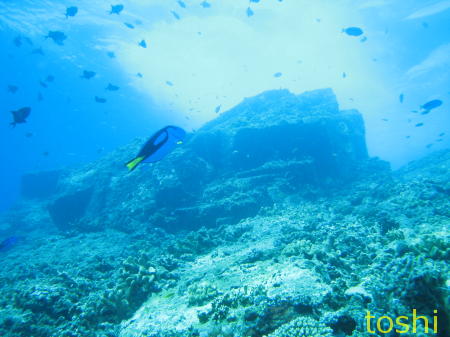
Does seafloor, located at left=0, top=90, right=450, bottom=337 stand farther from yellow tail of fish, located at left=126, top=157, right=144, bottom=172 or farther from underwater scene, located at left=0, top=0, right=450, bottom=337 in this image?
yellow tail of fish, located at left=126, top=157, right=144, bottom=172

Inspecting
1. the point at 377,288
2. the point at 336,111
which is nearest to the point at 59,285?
the point at 377,288

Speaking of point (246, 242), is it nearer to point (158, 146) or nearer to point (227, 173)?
point (227, 173)

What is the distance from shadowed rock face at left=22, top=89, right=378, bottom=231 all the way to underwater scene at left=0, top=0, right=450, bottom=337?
0.10m

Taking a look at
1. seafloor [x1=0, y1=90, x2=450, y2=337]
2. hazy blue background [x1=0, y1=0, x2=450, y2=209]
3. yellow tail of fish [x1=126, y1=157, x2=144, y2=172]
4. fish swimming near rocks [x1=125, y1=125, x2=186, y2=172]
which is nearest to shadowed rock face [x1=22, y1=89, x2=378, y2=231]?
seafloor [x1=0, y1=90, x2=450, y2=337]

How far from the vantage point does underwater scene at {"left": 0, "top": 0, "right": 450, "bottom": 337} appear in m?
3.64

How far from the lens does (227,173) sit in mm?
14961

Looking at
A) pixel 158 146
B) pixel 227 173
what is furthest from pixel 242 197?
pixel 158 146

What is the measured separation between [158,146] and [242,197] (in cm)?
1032

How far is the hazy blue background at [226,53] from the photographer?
82.2ft

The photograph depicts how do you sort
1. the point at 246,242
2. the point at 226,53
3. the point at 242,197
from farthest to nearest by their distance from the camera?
the point at 226,53, the point at 242,197, the point at 246,242

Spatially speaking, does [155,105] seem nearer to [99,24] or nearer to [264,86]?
[264,86]

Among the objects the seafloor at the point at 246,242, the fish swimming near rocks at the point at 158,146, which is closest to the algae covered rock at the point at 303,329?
the seafloor at the point at 246,242

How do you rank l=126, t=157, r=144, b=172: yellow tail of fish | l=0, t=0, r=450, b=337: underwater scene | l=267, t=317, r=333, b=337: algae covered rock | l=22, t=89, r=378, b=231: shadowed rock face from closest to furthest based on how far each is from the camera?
1. l=126, t=157, r=144, b=172: yellow tail of fish
2. l=267, t=317, r=333, b=337: algae covered rock
3. l=0, t=0, r=450, b=337: underwater scene
4. l=22, t=89, r=378, b=231: shadowed rock face

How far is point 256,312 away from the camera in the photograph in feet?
11.3
